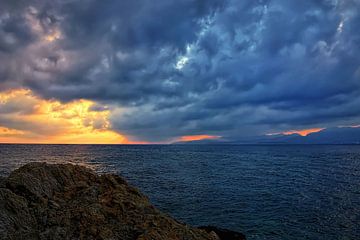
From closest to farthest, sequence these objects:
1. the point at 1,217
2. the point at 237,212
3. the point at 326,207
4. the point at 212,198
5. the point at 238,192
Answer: the point at 1,217, the point at 237,212, the point at 326,207, the point at 212,198, the point at 238,192

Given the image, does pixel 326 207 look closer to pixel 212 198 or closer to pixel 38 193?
pixel 212 198

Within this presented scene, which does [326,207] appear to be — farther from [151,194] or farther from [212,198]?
[151,194]

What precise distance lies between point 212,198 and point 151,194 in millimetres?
9090

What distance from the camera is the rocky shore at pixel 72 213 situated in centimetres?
1117

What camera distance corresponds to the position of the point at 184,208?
3631 cm

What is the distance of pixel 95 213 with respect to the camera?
40.5ft

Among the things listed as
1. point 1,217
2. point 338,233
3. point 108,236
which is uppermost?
point 1,217

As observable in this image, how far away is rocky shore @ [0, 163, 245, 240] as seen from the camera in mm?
11172

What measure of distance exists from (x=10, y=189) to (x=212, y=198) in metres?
32.5

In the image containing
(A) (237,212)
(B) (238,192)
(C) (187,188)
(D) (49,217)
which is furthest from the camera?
(C) (187,188)

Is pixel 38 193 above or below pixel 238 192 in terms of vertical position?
above

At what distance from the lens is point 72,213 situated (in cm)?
1225

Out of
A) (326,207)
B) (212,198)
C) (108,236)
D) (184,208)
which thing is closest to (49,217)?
(108,236)

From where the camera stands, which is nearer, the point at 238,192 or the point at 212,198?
the point at 212,198
